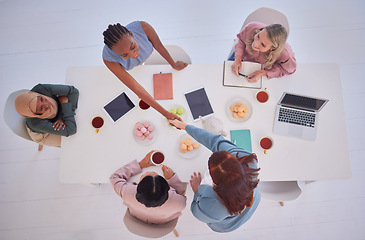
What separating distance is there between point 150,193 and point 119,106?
2.27 ft

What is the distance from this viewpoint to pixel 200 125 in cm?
160

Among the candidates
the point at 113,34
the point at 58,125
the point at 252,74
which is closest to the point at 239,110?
the point at 252,74

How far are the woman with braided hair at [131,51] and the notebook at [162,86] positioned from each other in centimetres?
10

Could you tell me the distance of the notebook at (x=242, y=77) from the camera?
165 cm

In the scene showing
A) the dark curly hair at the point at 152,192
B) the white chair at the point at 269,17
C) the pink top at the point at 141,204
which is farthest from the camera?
the white chair at the point at 269,17

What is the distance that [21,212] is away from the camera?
2.18m

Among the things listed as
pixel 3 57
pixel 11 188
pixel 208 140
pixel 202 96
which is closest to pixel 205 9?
pixel 202 96

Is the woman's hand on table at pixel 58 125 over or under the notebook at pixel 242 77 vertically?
under

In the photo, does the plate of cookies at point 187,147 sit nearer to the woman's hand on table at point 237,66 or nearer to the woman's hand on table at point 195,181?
the woman's hand on table at point 195,181

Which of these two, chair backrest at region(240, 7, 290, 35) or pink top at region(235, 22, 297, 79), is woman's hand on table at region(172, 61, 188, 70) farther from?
chair backrest at region(240, 7, 290, 35)

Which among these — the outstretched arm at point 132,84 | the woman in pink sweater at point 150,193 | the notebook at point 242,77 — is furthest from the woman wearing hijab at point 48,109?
the notebook at point 242,77

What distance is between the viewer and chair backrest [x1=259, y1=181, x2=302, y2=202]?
1601mm

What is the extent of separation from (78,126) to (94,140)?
154 millimetres

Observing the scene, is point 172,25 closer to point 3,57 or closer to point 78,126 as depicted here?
point 78,126
